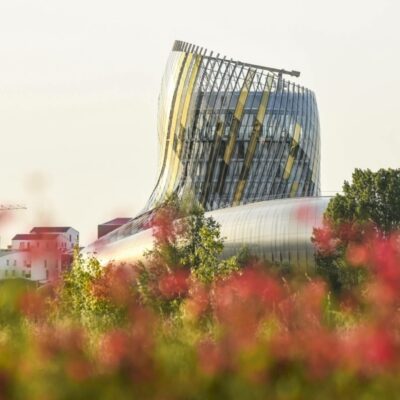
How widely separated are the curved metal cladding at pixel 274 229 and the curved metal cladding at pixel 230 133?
77.1 feet

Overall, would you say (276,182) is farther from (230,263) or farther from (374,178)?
(230,263)

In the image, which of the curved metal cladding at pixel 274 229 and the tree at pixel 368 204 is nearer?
the tree at pixel 368 204

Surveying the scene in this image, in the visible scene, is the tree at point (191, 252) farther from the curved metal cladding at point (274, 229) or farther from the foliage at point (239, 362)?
the foliage at point (239, 362)

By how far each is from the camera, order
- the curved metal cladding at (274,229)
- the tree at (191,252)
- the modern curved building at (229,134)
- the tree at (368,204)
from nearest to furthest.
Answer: the tree at (191,252) < the tree at (368,204) < the curved metal cladding at (274,229) < the modern curved building at (229,134)

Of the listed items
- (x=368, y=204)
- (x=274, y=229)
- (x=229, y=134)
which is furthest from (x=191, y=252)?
(x=229, y=134)

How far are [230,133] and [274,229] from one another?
32834 millimetres

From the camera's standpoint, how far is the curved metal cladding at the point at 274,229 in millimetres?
80625

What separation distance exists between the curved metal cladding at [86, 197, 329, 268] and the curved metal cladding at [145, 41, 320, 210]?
23490 millimetres

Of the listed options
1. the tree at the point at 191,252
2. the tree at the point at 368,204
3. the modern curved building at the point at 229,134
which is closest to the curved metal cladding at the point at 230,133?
the modern curved building at the point at 229,134

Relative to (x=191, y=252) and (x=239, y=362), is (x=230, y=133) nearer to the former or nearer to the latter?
(x=191, y=252)

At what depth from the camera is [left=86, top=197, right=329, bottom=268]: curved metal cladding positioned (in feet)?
265

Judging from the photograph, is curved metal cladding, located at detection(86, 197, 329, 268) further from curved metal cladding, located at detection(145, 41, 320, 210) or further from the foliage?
the foliage

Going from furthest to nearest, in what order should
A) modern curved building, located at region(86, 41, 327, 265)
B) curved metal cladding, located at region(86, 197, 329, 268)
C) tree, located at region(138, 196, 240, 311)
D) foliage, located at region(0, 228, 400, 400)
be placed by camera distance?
modern curved building, located at region(86, 41, 327, 265), curved metal cladding, located at region(86, 197, 329, 268), tree, located at region(138, 196, 240, 311), foliage, located at region(0, 228, 400, 400)

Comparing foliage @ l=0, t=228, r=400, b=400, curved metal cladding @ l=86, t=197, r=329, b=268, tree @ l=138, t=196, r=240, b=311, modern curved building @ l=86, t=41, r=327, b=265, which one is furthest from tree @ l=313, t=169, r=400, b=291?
modern curved building @ l=86, t=41, r=327, b=265
